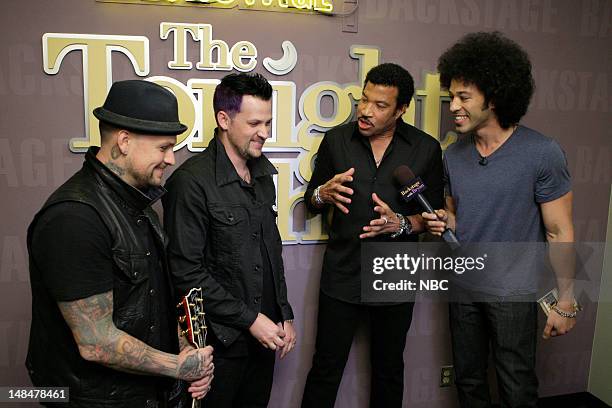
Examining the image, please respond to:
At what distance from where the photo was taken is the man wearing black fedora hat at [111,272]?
49.4 inches

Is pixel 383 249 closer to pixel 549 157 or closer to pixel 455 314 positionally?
pixel 455 314

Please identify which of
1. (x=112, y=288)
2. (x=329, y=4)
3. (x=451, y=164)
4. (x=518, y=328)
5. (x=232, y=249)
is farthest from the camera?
(x=329, y=4)

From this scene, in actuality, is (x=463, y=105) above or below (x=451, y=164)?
above

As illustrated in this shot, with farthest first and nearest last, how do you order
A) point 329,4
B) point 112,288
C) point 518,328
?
point 329,4
point 518,328
point 112,288

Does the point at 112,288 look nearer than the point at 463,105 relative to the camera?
Yes

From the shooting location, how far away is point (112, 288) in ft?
4.30

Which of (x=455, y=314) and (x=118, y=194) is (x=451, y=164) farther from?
(x=118, y=194)

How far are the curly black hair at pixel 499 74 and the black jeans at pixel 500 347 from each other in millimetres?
782

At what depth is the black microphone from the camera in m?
2.06

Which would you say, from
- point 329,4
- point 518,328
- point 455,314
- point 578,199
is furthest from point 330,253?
point 578,199

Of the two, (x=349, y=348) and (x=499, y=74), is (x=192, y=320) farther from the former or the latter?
(x=499, y=74)

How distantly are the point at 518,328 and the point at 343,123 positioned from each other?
122 centimetres

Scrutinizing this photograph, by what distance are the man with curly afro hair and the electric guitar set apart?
983 mm

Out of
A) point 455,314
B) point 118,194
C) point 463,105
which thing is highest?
point 463,105
